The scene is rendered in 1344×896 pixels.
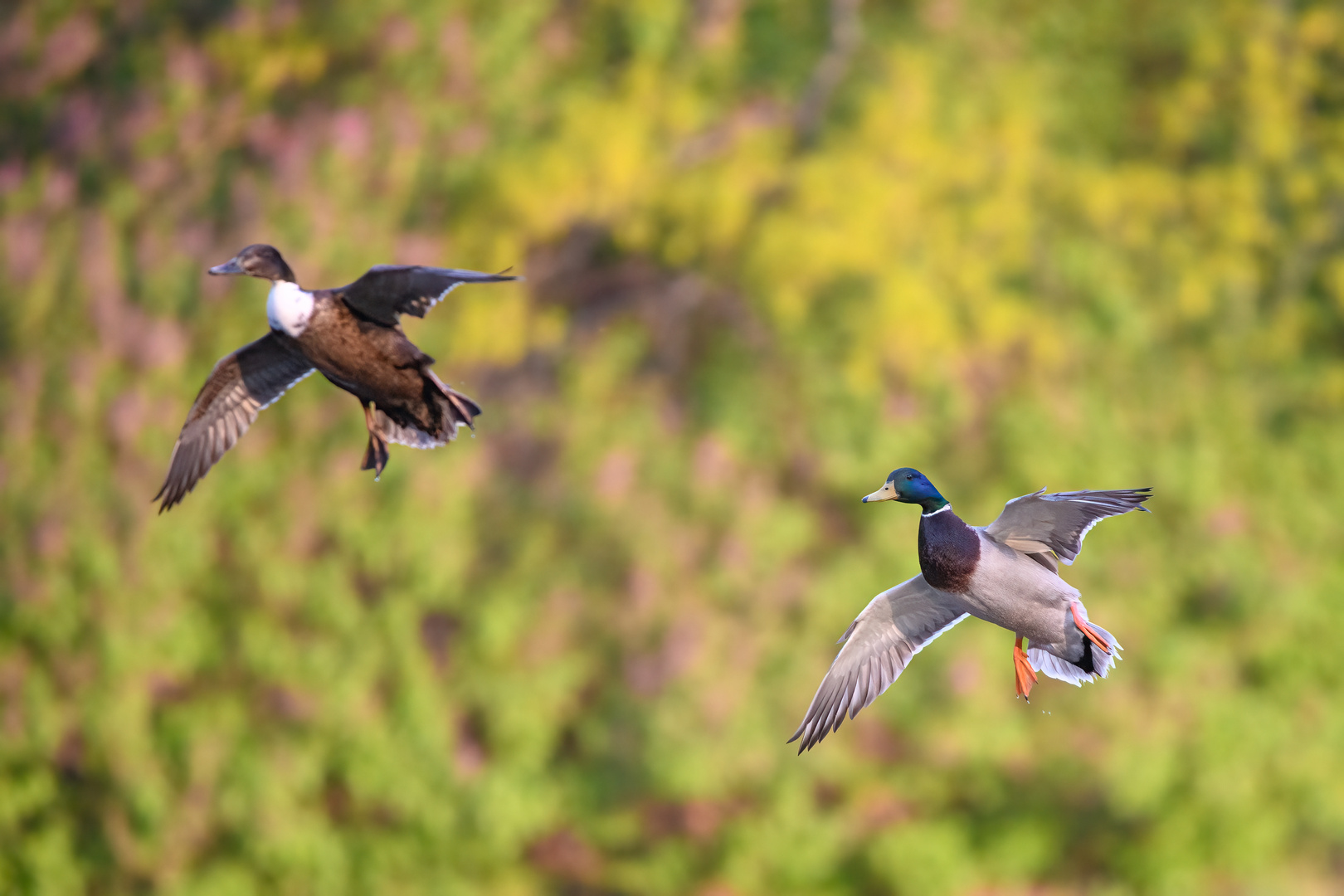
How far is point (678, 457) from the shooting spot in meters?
11.1

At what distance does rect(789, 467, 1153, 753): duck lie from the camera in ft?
15.0

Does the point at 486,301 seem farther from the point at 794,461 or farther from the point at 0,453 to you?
the point at 0,453

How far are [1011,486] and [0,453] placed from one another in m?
7.69

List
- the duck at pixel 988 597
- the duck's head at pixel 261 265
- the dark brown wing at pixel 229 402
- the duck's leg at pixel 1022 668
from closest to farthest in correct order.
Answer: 1. the duck's head at pixel 261 265
2. the duck at pixel 988 597
3. the duck's leg at pixel 1022 668
4. the dark brown wing at pixel 229 402

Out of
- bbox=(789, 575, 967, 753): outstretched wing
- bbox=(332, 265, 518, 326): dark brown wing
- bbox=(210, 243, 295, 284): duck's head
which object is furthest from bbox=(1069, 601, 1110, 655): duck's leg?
bbox=(210, 243, 295, 284): duck's head

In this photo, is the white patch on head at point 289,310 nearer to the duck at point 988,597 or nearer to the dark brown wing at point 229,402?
the dark brown wing at point 229,402

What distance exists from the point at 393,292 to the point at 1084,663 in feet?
8.19

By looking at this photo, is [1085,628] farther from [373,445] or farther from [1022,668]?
[373,445]

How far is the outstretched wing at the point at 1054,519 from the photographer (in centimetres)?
450

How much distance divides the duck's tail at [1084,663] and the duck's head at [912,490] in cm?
61

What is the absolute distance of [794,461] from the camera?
11.1m

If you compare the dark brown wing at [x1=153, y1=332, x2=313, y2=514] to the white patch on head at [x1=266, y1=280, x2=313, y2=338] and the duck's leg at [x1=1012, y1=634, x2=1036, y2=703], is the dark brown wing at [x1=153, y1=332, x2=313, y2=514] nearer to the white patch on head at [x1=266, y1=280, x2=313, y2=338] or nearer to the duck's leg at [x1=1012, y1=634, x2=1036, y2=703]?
the white patch on head at [x1=266, y1=280, x2=313, y2=338]

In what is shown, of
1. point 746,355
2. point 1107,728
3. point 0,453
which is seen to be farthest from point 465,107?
point 1107,728

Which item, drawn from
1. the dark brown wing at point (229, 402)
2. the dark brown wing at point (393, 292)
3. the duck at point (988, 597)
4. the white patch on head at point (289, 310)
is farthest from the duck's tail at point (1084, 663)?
the dark brown wing at point (229, 402)
